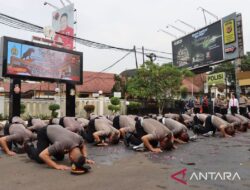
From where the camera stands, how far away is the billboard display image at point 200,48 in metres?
26.9

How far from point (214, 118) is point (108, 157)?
14.7ft

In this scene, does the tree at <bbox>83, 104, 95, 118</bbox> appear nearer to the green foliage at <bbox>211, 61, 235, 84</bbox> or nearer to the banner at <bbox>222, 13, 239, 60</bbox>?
the banner at <bbox>222, 13, 239, 60</bbox>

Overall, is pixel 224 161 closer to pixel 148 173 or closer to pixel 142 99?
pixel 148 173

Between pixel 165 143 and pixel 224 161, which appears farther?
pixel 165 143

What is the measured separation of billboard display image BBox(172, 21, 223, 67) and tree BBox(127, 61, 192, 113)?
7876mm

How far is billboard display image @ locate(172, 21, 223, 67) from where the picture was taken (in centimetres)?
2689

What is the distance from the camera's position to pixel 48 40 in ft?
53.3

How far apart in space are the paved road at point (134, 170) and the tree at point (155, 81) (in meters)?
13.3

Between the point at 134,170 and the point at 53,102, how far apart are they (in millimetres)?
14185

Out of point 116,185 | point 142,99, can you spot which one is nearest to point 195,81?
point 142,99

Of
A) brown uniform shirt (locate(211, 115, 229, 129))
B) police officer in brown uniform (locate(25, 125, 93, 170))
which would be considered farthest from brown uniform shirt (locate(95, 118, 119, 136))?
brown uniform shirt (locate(211, 115, 229, 129))

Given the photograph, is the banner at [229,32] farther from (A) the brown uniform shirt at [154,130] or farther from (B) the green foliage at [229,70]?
(A) the brown uniform shirt at [154,130]

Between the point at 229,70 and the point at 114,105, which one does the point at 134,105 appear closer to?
the point at 114,105

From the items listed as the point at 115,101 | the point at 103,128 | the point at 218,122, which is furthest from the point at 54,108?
the point at 218,122
